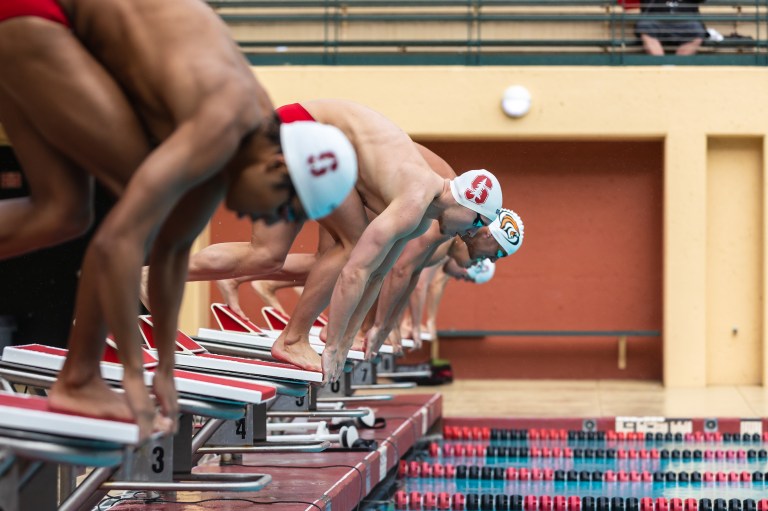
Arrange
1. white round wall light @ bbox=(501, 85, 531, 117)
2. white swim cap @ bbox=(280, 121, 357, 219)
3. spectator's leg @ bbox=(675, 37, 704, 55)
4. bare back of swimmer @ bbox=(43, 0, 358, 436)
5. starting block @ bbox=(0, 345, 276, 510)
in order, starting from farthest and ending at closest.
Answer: spectator's leg @ bbox=(675, 37, 704, 55), white round wall light @ bbox=(501, 85, 531, 117), starting block @ bbox=(0, 345, 276, 510), white swim cap @ bbox=(280, 121, 357, 219), bare back of swimmer @ bbox=(43, 0, 358, 436)

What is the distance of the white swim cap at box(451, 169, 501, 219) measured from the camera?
17.2ft

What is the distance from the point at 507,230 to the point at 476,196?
3.70 feet

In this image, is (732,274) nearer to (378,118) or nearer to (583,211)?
(583,211)

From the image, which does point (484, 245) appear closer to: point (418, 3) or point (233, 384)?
point (233, 384)

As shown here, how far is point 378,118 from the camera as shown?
5.45 meters

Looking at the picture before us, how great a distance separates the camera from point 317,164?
2605 millimetres

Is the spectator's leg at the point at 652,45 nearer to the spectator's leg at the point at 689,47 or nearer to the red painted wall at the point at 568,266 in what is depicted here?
the spectator's leg at the point at 689,47

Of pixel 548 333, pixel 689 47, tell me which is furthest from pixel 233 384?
pixel 689 47

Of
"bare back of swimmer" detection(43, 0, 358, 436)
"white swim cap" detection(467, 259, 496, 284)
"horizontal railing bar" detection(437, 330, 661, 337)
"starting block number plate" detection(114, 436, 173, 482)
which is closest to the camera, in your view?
"bare back of swimmer" detection(43, 0, 358, 436)

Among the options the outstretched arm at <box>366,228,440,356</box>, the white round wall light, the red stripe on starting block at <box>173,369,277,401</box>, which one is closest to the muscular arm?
the outstretched arm at <box>366,228,440,356</box>

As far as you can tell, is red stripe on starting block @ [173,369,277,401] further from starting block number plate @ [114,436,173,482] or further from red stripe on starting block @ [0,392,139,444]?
red stripe on starting block @ [0,392,139,444]

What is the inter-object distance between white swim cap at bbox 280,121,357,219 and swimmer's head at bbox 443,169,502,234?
8.47 ft

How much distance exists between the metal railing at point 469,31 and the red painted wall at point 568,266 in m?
0.89

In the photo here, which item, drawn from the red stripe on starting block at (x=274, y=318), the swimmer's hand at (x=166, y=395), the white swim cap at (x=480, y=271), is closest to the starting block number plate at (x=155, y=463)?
the swimmer's hand at (x=166, y=395)
